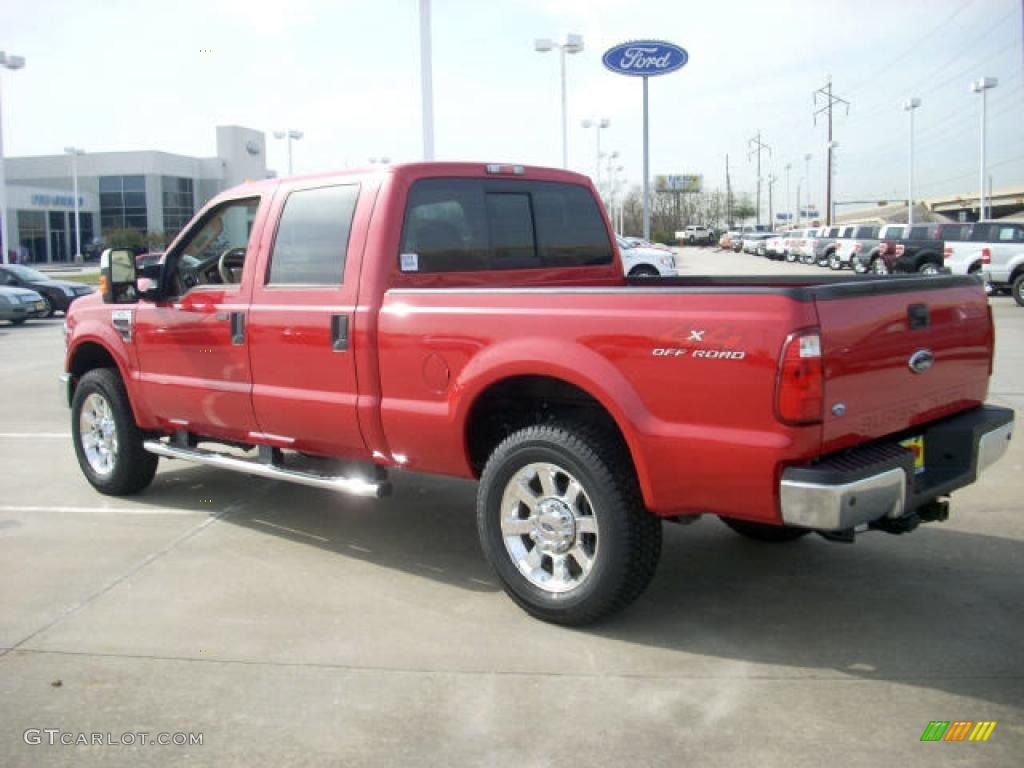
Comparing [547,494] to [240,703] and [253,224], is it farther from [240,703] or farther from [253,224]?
[253,224]

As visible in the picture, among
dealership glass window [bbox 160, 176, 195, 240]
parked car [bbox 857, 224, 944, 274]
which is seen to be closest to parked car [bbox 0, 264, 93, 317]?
parked car [bbox 857, 224, 944, 274]

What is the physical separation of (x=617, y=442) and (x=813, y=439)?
92cm

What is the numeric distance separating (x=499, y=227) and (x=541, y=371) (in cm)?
153

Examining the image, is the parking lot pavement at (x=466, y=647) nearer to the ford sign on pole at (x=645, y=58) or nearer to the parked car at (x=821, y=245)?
the ford sign on pole at (x=645, y=58)

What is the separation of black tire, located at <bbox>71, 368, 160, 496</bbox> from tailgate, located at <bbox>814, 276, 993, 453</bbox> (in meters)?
4.73

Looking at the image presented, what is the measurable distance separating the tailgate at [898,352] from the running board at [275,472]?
2359 millimetres

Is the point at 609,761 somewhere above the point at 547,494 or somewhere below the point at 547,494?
below

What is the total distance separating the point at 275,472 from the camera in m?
5.56

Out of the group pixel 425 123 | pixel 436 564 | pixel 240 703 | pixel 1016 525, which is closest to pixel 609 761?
pixel 240 703

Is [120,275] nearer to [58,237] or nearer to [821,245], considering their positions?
[821,245]

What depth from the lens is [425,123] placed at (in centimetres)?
1574

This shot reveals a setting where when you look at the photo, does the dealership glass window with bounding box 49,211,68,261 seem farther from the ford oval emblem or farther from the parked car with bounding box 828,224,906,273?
the ford oval emblem

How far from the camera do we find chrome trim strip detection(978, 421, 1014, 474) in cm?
435

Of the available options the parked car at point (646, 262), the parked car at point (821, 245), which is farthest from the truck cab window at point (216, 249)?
the parked car at point (821, 245)
